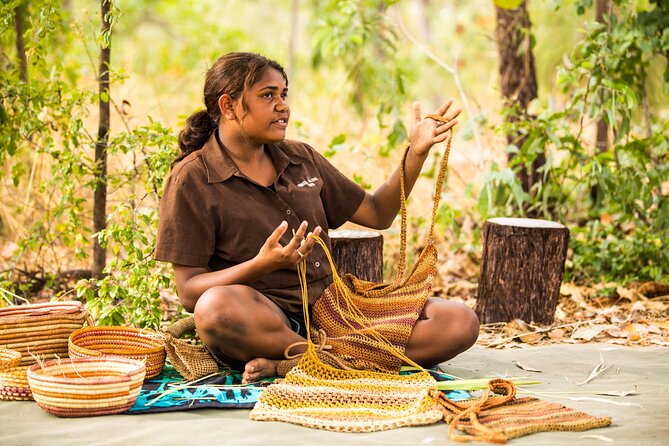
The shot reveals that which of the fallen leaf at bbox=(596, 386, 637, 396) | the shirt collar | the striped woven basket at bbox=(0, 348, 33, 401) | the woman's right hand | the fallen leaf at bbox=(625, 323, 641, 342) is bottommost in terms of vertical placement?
the striped woven basket at bbox=(0, 348, 33, 401)

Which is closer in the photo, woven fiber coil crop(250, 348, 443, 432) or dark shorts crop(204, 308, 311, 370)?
woven fiber coil crop(250, 348, 443, 432)

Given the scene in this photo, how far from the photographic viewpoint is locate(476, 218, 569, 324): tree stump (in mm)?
3996

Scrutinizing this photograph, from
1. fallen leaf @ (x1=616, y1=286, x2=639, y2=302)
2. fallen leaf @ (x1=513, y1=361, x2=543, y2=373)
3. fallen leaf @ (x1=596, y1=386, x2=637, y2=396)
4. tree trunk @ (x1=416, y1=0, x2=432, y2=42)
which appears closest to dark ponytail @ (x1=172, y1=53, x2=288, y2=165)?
fallen leaf @ (x1=513, y1=361, x2=543, y2=373)

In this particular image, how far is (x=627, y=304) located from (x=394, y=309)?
1.80 meters

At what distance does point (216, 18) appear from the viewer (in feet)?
52.5

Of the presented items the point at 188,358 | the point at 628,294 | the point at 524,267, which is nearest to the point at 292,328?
the point at 188,358

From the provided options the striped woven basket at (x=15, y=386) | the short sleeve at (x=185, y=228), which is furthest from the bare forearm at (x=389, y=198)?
the striped woven basket at (x=15, y=386)

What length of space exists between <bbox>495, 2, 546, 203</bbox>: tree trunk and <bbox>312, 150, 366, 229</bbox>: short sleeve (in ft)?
7.08

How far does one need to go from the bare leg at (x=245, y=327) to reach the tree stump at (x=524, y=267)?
4.55ft

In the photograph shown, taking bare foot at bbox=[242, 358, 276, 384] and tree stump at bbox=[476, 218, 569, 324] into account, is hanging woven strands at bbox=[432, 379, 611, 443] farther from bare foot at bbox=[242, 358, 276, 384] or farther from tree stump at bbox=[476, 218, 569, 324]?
tree stump at bbox=[476, 218, 569, 324]

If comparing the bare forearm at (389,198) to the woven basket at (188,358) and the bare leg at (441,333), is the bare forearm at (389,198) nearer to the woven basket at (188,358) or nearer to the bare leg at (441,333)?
the bare leg at (441,333)

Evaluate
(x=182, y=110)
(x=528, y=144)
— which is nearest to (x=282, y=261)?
(x=528, y=144)

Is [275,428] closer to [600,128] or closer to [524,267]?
[524,267]

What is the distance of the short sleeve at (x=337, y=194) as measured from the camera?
3.38 metres
